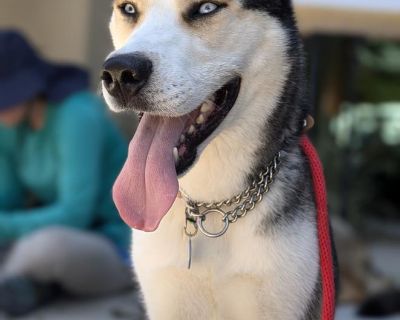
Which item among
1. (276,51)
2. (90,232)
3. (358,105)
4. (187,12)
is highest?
(187,12)

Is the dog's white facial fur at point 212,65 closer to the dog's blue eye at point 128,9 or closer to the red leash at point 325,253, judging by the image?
the dog's blue eye at point 128,9

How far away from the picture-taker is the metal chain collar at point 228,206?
2.31 meters

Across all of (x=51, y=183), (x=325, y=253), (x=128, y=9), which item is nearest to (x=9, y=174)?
(x=51, y=183)

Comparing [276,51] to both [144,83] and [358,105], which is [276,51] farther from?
[358,105]

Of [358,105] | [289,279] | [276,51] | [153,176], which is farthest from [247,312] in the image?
[358,105]

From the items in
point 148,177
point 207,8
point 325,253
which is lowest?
point 325,253

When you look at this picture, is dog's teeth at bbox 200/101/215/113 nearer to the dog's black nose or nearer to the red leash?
the dog's black nose

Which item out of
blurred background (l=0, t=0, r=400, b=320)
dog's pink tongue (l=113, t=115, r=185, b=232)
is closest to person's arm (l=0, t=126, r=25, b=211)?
blurred background (l=0, t=0, r=400, b=320)

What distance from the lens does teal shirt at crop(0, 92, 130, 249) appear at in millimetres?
3850

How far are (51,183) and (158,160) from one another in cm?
203

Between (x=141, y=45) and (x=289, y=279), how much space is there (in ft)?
2.58

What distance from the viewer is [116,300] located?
4.13 m

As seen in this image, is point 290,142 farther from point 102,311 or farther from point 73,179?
point 102,311

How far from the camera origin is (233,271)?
89.0 inches
